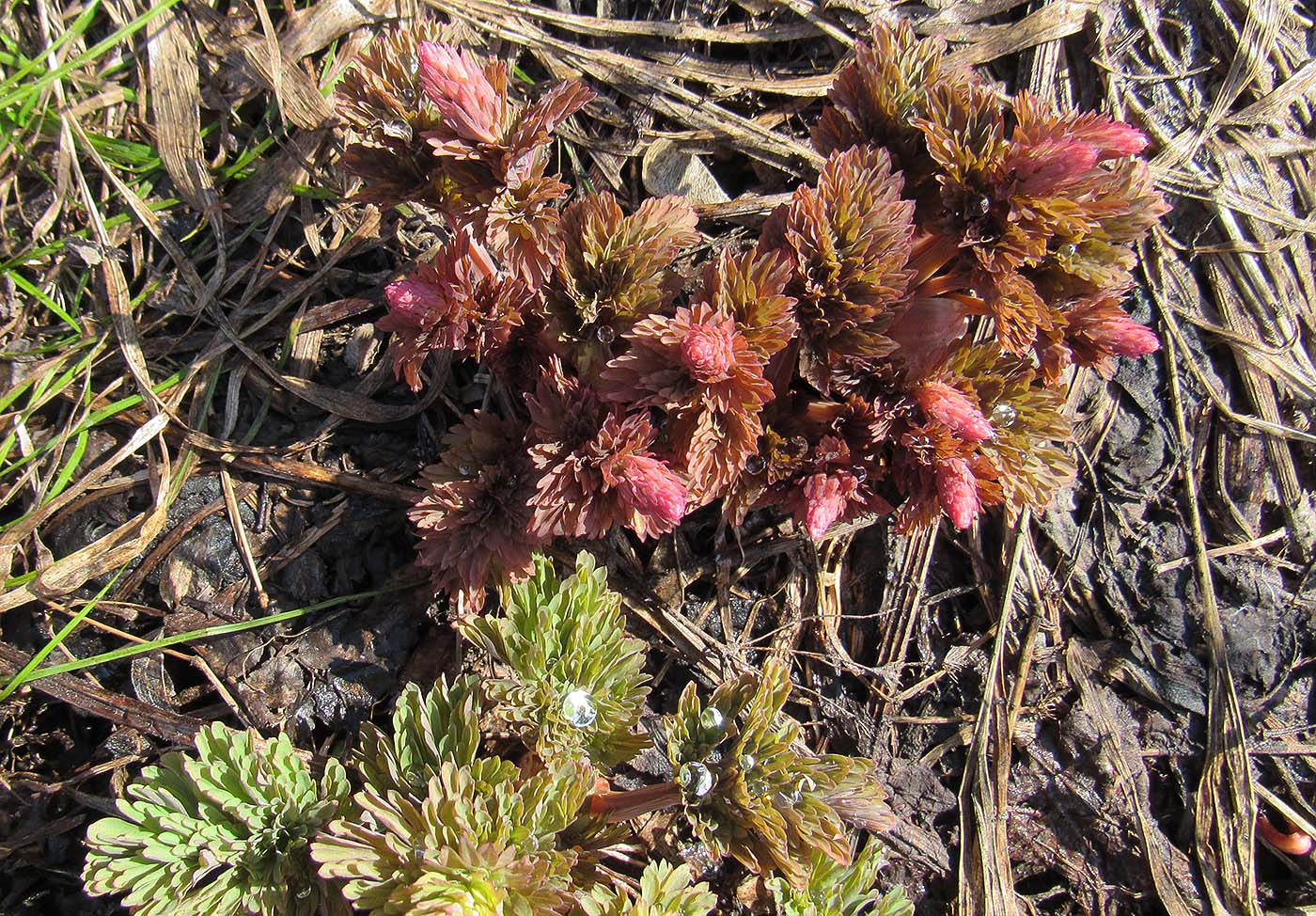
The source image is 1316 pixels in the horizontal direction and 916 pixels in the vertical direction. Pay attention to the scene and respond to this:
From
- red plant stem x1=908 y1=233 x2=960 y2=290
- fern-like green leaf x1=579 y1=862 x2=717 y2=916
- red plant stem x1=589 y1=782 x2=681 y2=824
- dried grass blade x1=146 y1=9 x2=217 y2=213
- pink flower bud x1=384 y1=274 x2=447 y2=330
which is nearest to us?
fern-like green leaf x1=579 y1=862 x2=717 y2=916

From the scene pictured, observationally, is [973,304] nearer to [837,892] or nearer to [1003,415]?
[1003,415]

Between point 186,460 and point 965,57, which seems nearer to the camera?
point 186,460

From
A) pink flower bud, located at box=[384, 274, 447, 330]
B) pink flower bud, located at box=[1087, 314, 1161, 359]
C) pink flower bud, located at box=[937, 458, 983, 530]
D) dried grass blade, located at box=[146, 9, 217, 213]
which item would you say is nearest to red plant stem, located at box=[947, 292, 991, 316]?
pink flower bud, located at box=[1087, 314, 1161, 359]

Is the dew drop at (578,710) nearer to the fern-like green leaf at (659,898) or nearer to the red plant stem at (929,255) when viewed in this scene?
the fern-like green leaf at (659,898)

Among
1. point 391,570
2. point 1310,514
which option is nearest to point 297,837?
point 391,570

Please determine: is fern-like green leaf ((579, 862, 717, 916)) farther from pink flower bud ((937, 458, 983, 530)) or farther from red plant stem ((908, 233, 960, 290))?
red plant stem ((908, 233, 960, 290))

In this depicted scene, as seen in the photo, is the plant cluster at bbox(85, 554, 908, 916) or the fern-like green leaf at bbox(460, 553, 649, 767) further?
the fern-like green leaf at bbox(460, 553, 649, 767)

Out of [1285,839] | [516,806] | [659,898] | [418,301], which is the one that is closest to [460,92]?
[418,301]

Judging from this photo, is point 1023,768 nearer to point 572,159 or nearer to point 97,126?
point 572,159
